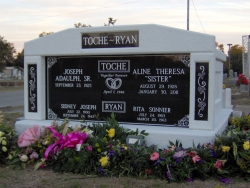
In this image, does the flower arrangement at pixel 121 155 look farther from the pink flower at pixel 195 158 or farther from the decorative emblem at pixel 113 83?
the decorative emblem at pixel 113 83

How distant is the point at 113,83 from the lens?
5.75 m

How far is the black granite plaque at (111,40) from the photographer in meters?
5.48

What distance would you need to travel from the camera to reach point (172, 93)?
17.7 ft

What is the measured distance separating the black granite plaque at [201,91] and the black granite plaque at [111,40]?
1077mm

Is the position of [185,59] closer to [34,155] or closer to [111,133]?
[111,133]

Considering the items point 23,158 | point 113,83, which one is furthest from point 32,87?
point 23,158

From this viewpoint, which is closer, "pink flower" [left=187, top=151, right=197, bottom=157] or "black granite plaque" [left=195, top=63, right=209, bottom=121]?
"pink flower" [left=187, top=151, right=197, bottom=157]

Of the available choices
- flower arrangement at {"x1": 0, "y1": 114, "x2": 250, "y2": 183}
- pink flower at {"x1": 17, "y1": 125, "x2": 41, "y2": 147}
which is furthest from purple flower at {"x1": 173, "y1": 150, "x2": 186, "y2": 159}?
pink flower at {"x1": 17, "y1": 125, "x2": 41, "y2": 147}

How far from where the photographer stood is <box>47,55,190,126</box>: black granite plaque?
538 centimetres

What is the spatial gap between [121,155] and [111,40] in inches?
79.6

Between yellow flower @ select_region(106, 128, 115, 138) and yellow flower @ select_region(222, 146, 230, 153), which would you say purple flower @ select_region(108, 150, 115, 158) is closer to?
yellow flower @ select_region(106, 128, 115, 138)

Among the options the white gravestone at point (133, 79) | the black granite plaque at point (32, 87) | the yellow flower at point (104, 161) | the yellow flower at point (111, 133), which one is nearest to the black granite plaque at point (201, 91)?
the white gravestone at point (133, 79)

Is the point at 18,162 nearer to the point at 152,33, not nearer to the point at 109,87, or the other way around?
the point at 109,87

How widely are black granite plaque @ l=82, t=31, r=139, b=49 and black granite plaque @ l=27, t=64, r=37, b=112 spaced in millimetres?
1043
